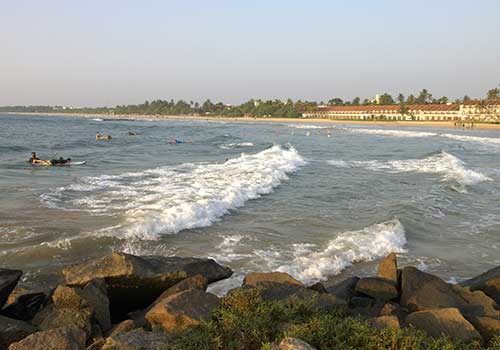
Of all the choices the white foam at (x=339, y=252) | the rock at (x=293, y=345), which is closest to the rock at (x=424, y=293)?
the white foam at (x=339, y=252)

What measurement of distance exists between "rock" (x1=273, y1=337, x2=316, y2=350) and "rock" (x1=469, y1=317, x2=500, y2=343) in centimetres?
263

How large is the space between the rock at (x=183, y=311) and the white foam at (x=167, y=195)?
6821 mm

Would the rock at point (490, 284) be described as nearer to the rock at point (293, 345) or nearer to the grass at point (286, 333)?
the grass at point (286, 333)

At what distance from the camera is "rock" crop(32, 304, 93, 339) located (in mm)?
5086

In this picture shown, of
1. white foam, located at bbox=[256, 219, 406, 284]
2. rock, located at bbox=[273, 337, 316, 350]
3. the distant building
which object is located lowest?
white foam, located at bbox=[256, 219, 406, 284]

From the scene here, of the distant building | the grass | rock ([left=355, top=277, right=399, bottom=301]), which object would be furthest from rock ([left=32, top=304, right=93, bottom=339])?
the distant building

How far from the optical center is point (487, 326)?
5.46 m

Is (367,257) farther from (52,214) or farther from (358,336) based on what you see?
(52,214)

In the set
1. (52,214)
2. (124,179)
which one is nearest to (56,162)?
(124,179)

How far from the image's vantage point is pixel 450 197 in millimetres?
19531

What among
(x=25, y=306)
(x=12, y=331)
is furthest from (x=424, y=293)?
(x=25, y=306)

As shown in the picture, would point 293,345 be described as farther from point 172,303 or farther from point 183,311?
point 172,303

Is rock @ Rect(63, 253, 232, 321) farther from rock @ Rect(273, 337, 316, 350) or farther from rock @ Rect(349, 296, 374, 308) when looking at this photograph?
rock @ Rect(273, 337, 316, 350)

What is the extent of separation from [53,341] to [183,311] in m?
1.38
